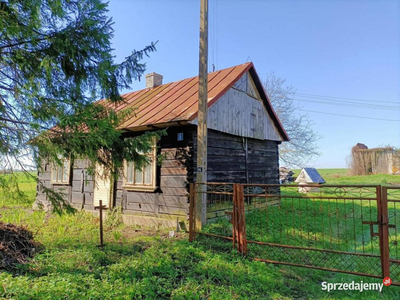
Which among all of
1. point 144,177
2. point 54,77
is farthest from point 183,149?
point 54,77

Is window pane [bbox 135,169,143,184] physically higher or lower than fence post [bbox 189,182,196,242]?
higher

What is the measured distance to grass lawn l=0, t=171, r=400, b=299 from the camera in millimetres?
3342

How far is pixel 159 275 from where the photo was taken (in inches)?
159

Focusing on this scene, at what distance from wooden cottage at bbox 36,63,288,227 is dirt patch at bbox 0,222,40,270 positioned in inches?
56.9

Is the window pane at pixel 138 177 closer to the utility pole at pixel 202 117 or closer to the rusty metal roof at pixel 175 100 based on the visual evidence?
the rusty metal roof at pixel 175 100

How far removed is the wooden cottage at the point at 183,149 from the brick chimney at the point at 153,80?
5cm

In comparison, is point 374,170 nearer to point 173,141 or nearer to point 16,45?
point 173,141

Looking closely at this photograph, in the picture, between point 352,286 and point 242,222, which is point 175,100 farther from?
point 352,286

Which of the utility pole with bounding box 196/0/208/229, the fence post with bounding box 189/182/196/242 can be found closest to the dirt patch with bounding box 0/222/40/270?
the fence post with bounding box 189/182/196/242

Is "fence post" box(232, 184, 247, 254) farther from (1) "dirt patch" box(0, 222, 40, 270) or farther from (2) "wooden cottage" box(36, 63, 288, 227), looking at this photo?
(1) "dirt patch" box(0, 222, 40, 270)

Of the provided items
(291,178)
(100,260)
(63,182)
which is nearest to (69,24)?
(100,260)

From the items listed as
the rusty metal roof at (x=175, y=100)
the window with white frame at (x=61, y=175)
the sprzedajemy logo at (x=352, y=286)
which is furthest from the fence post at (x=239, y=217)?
the window with white frame at (x=61, y=175)

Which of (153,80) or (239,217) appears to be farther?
(153,80)

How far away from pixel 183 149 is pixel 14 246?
439 centimetres
